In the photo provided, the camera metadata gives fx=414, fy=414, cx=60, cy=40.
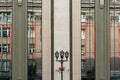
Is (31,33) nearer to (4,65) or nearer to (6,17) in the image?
(6,17)

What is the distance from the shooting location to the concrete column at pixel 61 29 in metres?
32.1

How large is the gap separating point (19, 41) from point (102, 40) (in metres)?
6.48

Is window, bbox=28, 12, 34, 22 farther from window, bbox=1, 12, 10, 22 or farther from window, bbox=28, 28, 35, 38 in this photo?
window, bbox=1, 12, 10, 22

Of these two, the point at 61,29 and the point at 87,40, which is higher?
the point at 61,29

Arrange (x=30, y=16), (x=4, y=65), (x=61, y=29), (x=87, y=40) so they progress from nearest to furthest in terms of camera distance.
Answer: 1. (x=61, y=29)
2. (x=4, y=65)
3. (x=87, y=40)
4. (x=30, y=16)

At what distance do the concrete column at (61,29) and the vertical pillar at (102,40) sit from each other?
2278mm

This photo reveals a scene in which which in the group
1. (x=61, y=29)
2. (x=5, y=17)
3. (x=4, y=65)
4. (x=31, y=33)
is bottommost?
(x=4, y=65)

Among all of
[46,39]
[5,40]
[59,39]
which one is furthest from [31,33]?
[59,39]

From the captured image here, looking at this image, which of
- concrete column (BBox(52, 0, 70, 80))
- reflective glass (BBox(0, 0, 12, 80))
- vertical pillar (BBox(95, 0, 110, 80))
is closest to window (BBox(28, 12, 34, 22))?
reflective glass (BBox(0, 0, 12, 80))

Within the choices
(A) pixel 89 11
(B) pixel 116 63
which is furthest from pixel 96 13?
(B) pixel 116 63

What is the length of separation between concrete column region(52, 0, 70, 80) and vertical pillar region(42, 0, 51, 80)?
470mm

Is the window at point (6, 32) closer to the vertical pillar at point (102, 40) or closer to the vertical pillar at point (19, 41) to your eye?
the vertical pillar at point (19, 41)

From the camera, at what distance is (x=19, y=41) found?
106 ft

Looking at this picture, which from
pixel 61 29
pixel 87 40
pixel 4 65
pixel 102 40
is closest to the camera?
pixel 102 40
